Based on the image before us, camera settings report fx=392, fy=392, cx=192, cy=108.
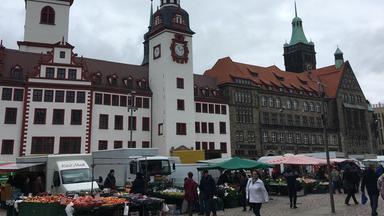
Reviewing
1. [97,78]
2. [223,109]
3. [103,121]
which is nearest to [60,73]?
[97,78]

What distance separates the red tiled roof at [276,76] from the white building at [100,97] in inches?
207

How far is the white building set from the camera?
44312 millimetres

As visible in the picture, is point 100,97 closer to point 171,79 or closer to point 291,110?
point 171,79

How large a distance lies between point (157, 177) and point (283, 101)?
151ft

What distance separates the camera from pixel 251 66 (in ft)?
238

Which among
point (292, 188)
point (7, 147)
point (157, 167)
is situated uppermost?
point (7, 147)

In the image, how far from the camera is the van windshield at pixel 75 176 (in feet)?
80.8

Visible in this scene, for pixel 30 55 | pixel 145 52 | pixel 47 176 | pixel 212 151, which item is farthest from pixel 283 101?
pixel 47 176

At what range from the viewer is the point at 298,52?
324 feet

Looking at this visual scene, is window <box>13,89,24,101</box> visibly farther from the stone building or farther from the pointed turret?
the pointed turret

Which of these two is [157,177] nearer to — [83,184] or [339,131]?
[83,184]

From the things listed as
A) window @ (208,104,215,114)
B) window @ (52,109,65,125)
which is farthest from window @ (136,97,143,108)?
window @ (208,104,215,114)

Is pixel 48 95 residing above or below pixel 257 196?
above

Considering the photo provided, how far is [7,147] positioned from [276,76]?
49.4 m
